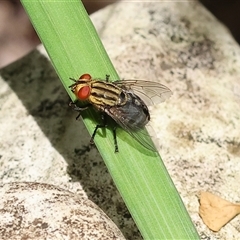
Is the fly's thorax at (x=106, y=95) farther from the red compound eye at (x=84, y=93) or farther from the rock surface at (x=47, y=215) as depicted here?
the rock surface at (x=47, y=215)

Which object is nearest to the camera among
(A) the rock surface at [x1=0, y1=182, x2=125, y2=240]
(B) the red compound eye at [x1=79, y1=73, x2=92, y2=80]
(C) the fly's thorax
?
(A) the rock surface at [x1=0, y1=182, x2=125, y2=240]

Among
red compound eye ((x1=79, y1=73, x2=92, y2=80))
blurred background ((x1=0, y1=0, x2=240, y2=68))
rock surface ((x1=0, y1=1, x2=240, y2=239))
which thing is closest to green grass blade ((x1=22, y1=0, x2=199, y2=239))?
red compound eye ((x1=79, y1=73, x2=92, y2=80))

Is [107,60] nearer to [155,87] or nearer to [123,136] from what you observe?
[123,136]

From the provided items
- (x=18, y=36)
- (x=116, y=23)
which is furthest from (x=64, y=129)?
(x=18, y=36)

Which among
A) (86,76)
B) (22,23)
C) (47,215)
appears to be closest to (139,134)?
(86,76)

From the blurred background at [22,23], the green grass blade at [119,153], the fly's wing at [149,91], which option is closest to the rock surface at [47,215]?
the green grass blade at [119,153]

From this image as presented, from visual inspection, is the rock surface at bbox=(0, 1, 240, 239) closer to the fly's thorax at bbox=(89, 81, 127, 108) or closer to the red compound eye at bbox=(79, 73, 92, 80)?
the fly's thorax at bbox=(89, 81, 127, 108)
